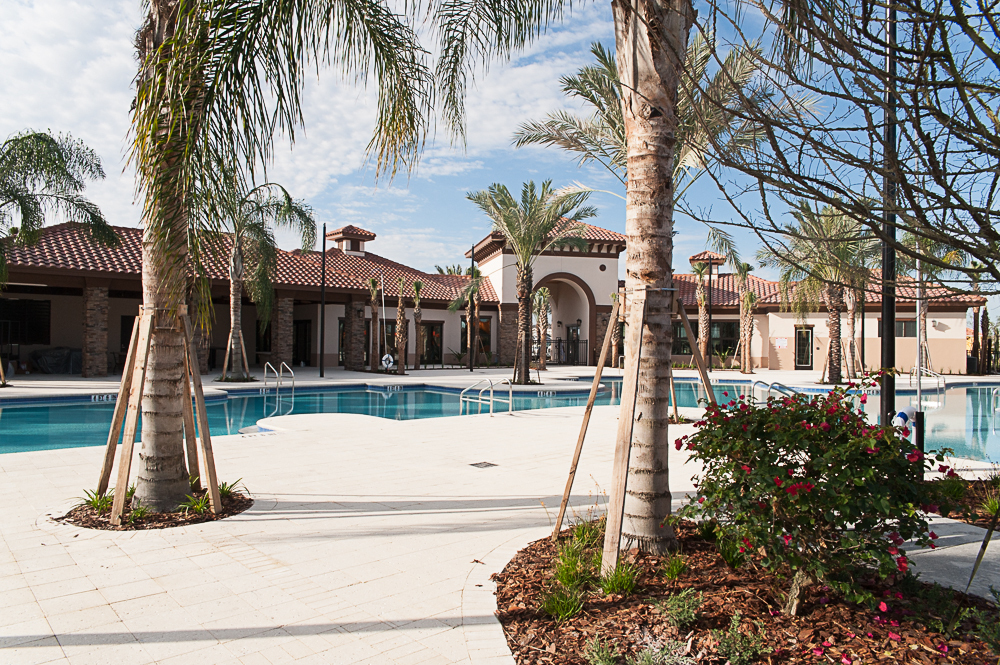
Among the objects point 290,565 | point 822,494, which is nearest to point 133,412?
point 290,565

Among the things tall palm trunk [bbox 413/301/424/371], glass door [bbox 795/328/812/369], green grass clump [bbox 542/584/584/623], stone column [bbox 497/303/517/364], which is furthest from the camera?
glass door [bbox 795/328/812/369]

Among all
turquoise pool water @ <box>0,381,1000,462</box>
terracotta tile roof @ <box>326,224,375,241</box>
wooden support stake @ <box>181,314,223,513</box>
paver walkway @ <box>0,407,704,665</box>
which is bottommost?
turquoise pool water @ <box>0,381,1000,462</box>

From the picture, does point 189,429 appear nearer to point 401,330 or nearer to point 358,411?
point 358,411

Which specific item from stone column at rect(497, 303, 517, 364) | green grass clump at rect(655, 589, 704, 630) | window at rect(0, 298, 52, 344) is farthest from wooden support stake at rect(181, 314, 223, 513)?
stone column at rect(497, 303, 517, 364)

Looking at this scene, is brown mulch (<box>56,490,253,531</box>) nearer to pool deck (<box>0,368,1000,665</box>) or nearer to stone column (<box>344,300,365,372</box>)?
pool deck (<box>0,368,1000,665</box>)

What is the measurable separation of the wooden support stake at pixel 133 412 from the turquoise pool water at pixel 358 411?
7.06 m

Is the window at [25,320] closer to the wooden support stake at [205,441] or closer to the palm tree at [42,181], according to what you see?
the palm tree at [42,181]

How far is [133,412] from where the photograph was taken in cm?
531

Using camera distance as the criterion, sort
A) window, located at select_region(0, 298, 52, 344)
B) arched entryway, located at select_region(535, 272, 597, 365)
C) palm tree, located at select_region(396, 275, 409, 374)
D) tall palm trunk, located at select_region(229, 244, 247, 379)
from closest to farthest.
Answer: tall palm trunk, located at select_region(229, 244, 247, 379), window, located at select_region(0, 298, 52, 344), palm tree, located at select_region(396, 275, 409, 374), arched entryway, located at select_region(535, 272, 597, 365)

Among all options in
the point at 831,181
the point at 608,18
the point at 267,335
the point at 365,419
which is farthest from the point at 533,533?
the point at 267,335

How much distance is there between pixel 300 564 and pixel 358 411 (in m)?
12.3

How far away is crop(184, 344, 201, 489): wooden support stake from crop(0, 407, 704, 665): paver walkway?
0.59 meters

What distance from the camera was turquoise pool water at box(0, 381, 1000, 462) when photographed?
11.6 meters

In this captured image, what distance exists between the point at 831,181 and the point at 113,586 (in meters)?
4.73
